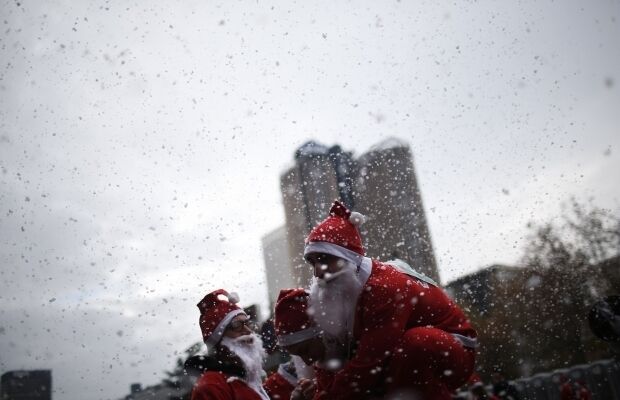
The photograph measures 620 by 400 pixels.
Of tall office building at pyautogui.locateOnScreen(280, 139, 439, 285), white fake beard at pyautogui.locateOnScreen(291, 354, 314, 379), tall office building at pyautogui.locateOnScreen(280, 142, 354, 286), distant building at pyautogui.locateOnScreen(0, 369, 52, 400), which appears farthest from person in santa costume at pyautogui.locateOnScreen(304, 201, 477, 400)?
distant building at pyautogui.locateOnScreen(0, 369, 52, 400)

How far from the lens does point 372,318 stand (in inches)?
95.9

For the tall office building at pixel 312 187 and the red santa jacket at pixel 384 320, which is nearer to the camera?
the red santa jacket at pixel 384 320

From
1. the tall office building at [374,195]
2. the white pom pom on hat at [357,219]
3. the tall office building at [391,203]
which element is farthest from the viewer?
the tall office building at [374,195]

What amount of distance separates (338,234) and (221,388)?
144 centimetres

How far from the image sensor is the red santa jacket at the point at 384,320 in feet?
7.68

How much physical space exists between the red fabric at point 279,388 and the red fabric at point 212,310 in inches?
30.4

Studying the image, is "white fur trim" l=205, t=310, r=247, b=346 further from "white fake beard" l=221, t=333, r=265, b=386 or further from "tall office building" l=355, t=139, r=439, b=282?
"tall office building" l=355, t=139, r=439, b=282

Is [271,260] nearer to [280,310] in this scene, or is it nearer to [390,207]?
[390,207]

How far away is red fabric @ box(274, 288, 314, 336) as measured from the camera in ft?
8.54

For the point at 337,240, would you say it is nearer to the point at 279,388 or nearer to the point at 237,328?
the point at 237,328

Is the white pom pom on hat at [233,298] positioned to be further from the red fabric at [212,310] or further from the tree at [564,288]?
the tree at [564,288]

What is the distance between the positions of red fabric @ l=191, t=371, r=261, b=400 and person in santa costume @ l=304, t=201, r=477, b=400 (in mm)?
942

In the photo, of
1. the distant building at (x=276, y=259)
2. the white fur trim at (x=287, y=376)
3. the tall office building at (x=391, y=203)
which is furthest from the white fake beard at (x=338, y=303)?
the distant building at (x=276, y=259)

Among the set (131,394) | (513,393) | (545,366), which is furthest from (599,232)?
(131,394)
